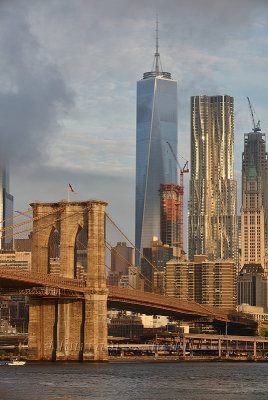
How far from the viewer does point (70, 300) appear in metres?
121

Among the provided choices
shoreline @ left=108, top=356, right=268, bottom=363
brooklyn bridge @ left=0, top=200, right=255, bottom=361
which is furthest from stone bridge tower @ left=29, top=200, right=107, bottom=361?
shoreline @ left=108, top=356, right=268, bottom=363

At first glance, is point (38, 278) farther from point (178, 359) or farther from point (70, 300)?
point (178, 359)

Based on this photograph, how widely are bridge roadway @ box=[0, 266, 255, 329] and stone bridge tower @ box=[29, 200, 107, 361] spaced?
235 cm

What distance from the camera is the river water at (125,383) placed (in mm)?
81625

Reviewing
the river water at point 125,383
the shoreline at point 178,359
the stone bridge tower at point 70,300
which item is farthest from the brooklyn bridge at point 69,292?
the shoreline at point 178,359

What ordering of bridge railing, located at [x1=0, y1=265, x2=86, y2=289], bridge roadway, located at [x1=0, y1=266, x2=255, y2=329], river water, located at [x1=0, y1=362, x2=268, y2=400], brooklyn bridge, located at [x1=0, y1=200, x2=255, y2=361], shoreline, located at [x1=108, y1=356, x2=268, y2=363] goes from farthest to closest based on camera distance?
shoreline, located at [x1=108, y1=356, x2=268, y2=363] → brooklyn bridge, located at [x1=0, y1=200, x2=255, y2=361] → bridge roadway, located at [x1=0, y1=266, x2=255, y2=329] → bridge railing, located at [x1=0, y1=265, x2=86, y2=289] → river water, located at [x1=0, y1=362, x2=268, y2=400]

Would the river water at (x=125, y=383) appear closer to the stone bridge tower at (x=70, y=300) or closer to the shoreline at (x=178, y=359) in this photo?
the stone bridge tower at (x=70, y=300)

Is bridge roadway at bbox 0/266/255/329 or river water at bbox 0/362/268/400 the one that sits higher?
bridge roadway at bbox 0/266/255/329

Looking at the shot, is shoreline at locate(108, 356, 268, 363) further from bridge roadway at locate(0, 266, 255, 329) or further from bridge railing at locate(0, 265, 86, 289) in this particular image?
bridge railing at locate(0, 265, 86, 289)

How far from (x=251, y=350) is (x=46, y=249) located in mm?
66920

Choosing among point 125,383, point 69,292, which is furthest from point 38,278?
point 125,383

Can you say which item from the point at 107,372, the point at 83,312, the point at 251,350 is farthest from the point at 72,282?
the point at 251,350

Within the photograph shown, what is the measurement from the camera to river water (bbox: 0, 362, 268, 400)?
81625 mm

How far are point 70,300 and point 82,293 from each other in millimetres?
1857
